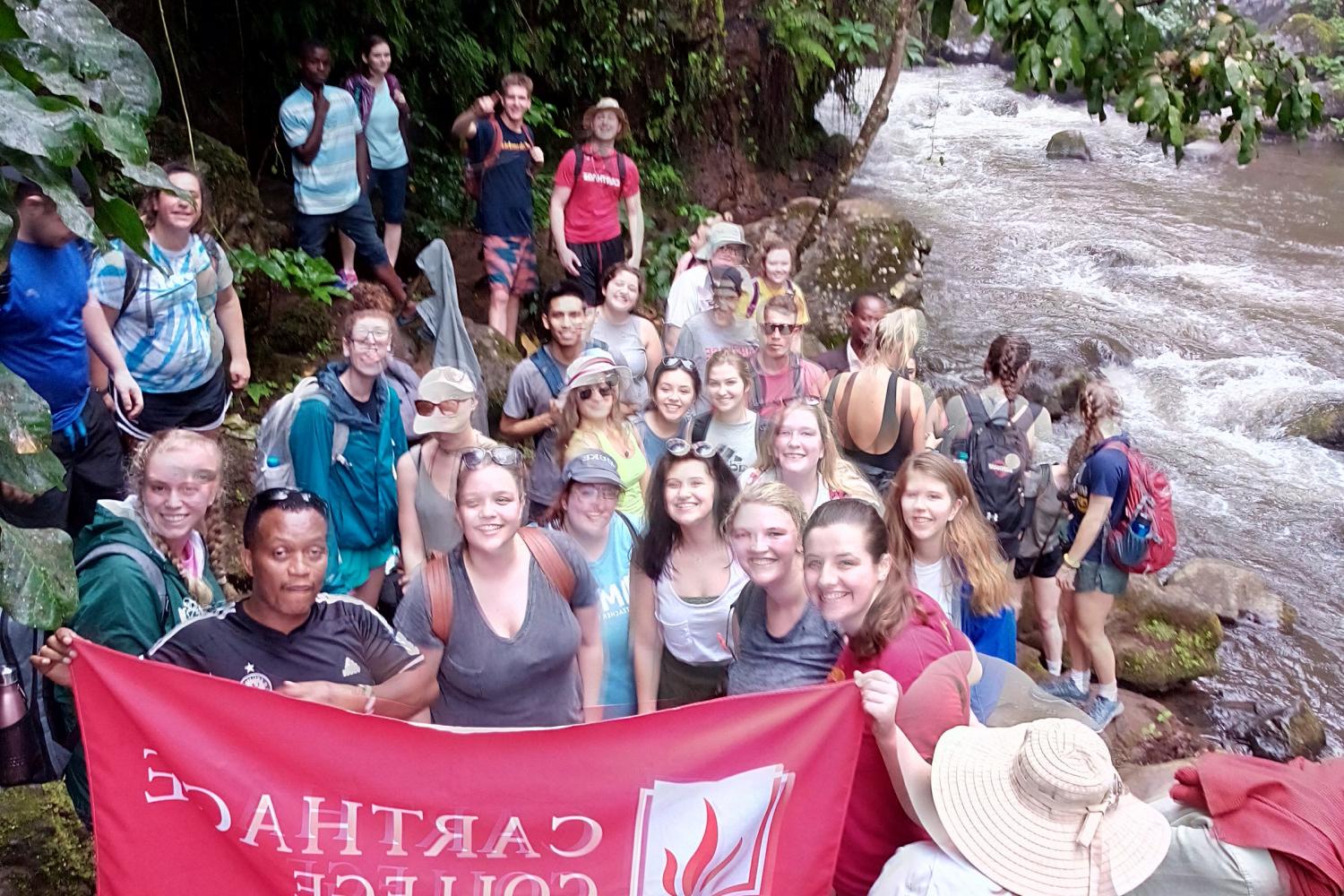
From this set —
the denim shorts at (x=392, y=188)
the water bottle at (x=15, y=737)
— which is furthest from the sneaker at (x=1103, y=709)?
the denim shorts at (x=392, y=188)

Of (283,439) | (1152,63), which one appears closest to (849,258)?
(1152,63)

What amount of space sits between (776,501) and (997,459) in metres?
2.13

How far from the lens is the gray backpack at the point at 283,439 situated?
157 inches

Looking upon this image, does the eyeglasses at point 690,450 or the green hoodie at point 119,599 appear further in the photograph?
the eyeglasses at point 690,450

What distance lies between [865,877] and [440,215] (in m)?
7.59

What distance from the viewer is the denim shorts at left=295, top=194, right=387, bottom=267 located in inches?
278

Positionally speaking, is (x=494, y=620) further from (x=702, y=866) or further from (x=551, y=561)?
(x=702, y=866)

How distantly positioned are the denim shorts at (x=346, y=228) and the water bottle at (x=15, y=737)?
15.1 ft

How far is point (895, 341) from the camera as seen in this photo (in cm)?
486

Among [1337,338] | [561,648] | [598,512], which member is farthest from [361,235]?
[1337,338]

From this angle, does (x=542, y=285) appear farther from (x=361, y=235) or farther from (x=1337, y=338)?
(x=1337, y=338)

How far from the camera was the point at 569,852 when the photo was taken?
2.66 meters

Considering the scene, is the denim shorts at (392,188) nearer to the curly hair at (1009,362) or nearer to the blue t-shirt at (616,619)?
the curly hair at (1009,362)

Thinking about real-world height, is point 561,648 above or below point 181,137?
below
